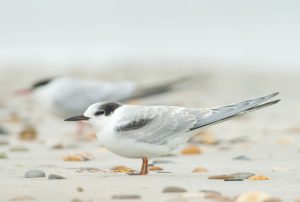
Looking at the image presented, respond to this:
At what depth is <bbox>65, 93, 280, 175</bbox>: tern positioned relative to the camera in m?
5.04

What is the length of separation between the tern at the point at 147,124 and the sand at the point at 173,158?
177mm

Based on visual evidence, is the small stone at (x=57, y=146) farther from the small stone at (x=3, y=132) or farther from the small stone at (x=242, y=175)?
the small stone at (x=242, y=175)

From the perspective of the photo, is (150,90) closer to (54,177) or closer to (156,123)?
(156,123)

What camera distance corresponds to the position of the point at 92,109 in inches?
205

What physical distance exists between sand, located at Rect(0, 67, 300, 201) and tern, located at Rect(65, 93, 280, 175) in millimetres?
177

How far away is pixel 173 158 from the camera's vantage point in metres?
6.14

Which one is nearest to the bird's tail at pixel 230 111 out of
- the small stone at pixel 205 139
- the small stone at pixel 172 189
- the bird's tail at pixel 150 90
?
the small stone at pixel 172 189

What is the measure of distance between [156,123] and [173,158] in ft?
3.23

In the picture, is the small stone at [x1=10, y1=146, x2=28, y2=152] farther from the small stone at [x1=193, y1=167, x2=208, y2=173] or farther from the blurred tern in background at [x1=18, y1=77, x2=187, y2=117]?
the blurred tern in background at [x1=18, y1=77, x2=187, y2=117]

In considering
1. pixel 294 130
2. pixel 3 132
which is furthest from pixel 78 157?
pixel 294 130

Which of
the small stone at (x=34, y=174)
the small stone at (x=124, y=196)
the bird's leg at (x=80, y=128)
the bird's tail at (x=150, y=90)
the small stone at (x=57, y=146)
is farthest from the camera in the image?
the bird's tail at (x=150, y=90)

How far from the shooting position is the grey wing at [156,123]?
5074 mm

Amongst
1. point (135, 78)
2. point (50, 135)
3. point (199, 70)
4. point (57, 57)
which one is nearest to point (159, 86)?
point (50, 135)

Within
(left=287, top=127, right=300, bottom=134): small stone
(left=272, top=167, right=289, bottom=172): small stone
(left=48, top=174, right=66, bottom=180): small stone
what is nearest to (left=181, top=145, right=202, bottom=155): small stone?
(left=272, top=167, right=289, bottom=172): small stone
